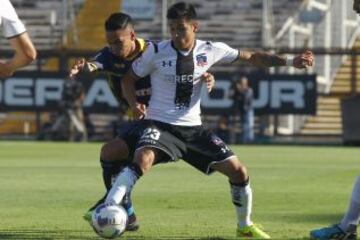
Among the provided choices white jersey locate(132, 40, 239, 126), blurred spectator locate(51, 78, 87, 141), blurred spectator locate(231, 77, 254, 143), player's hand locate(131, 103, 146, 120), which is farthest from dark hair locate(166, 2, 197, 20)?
blurred spectator locate(51, 78, 87, 141)

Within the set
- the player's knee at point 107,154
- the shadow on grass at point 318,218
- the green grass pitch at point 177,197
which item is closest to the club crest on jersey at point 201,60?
the player's knee at point 107,154

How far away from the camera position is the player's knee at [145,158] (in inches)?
395

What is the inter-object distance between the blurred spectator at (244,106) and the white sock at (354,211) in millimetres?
23240

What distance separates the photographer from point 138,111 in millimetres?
11375

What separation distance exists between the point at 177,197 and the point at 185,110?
463 cm

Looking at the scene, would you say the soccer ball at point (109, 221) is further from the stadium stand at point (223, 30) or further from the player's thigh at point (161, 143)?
the stadium stand at point (223, 30)

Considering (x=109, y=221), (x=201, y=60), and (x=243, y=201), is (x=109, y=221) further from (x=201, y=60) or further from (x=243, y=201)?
(x=201, y=60)

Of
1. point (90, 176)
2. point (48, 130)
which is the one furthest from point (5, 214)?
point (48, 130)

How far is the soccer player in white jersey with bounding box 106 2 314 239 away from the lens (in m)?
10.4

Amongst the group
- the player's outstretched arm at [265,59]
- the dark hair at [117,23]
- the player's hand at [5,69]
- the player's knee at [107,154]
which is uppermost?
the dark hair at [117,23]

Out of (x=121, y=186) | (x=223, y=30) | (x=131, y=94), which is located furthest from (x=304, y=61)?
(x=223, y=30)

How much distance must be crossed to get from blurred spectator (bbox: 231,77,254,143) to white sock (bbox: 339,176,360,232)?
23240 millimetres

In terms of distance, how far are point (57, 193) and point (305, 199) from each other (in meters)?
3.41

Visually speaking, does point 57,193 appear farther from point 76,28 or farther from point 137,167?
point 76,28
